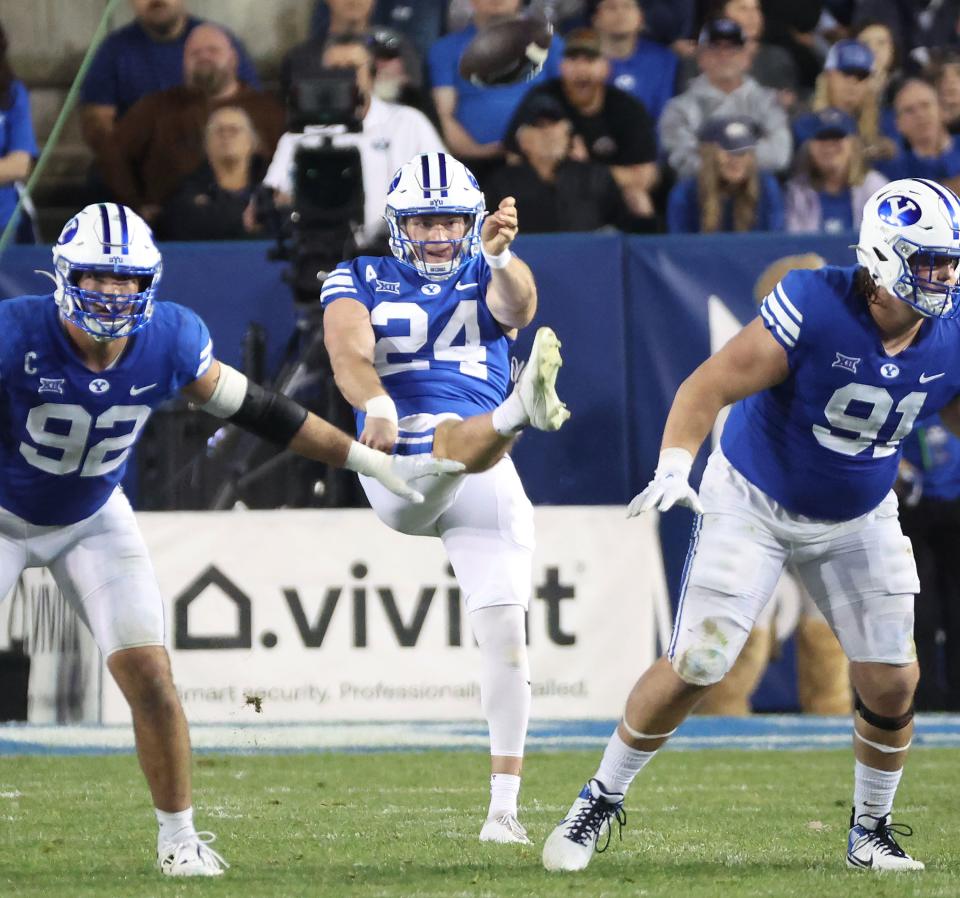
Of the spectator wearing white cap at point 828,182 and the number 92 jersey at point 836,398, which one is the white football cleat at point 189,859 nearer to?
the number 92 jersey at point 836,398

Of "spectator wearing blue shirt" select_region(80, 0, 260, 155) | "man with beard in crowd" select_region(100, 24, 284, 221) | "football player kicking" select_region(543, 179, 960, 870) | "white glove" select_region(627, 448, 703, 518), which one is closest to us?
"white glove" select_region(627, 448, 703, 518)

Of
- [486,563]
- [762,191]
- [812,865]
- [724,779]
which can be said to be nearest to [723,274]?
[762,191]

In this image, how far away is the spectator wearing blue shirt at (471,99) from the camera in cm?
1011

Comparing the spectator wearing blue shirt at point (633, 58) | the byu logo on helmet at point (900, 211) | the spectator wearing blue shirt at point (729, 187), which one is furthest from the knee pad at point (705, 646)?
the spectator wearing blue shirt at point (633, 58)

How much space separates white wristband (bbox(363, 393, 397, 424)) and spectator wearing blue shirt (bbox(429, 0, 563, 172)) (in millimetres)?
4911

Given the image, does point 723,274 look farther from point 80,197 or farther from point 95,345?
point 95,345

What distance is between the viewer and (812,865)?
15.9ft

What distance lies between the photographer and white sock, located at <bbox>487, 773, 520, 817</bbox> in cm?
524

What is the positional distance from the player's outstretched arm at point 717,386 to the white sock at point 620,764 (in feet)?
2.17

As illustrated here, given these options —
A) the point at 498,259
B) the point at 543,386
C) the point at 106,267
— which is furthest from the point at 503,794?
the point at 106,267

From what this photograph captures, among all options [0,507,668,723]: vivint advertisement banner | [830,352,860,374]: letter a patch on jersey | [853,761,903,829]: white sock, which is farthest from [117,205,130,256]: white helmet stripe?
[0,507,668,723]: vivint advertisement banner

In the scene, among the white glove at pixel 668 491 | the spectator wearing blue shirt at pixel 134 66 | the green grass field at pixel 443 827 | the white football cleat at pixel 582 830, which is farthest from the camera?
the spectator wearing blue shirt at pixel 134 66

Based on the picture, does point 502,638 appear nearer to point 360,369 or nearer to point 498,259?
point 360,369

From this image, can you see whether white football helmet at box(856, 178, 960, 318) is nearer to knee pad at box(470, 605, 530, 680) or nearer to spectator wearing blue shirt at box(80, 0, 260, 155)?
knee pad at box(470, 605, 530, 680)
